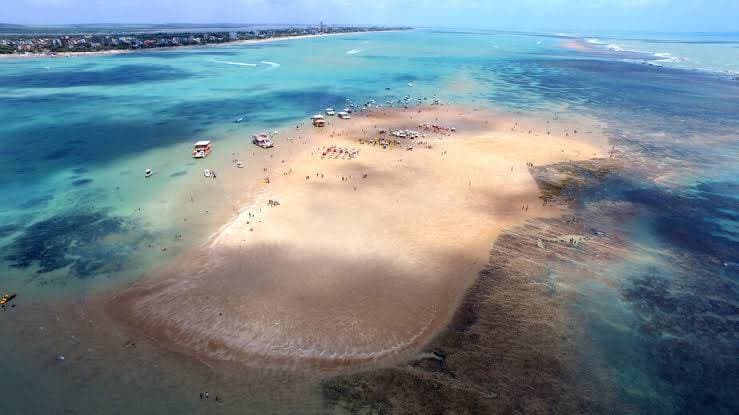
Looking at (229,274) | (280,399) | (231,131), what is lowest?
(280,399)

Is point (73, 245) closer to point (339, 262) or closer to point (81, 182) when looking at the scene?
point (81, 182)

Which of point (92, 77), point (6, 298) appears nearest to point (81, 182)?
point (6, 298)

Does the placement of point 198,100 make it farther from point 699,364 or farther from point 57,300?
point 699,364

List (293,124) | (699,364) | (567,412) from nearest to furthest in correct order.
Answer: (567,412) → (699,364) → (293,124)

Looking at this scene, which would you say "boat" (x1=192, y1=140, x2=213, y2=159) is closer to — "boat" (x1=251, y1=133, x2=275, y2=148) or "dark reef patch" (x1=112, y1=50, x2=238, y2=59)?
"boat" (x1=251, y1=133, x2=275, y2=148)

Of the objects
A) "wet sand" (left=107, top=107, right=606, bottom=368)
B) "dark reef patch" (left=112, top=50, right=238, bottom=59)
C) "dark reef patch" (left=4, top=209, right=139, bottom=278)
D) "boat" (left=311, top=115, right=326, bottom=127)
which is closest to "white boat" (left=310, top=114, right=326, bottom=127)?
"boat" (left=311, top=115, right=326, bottom=127)

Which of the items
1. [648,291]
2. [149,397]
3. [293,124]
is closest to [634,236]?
[648,291]

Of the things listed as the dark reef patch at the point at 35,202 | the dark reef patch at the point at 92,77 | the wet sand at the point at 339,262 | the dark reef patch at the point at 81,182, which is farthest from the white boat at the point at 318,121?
the dark reef patch at the point at 92,77
